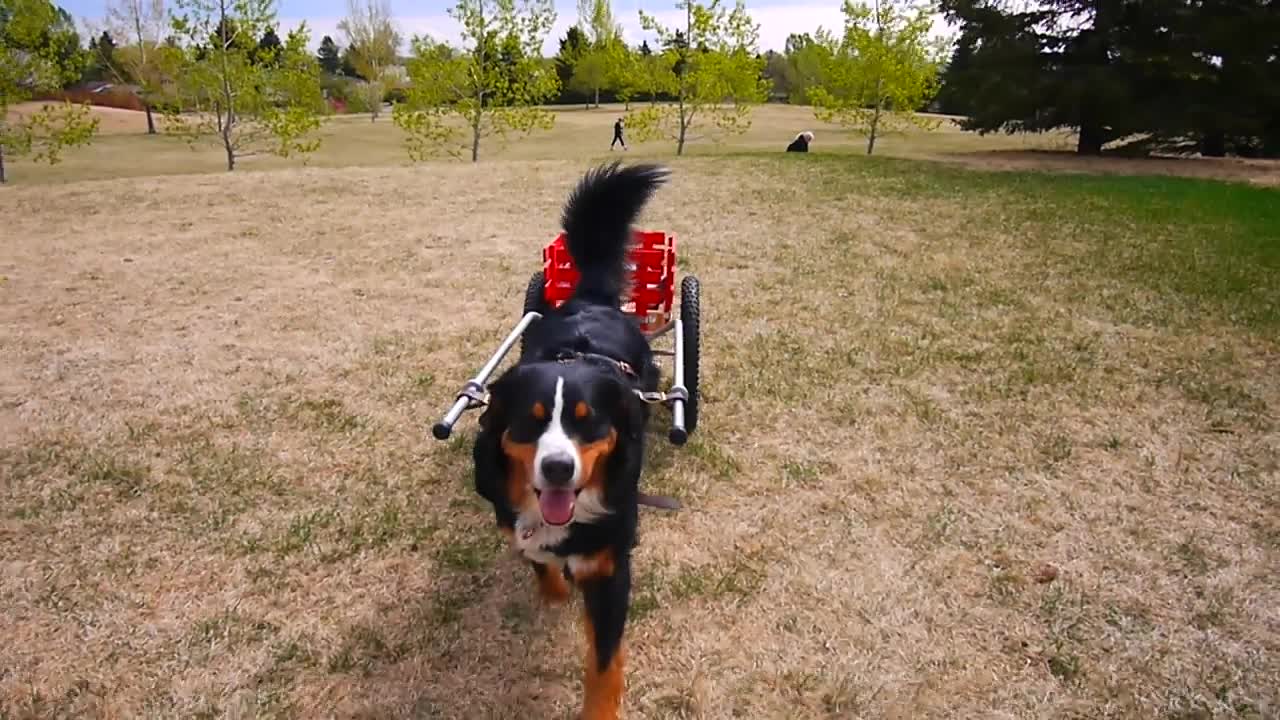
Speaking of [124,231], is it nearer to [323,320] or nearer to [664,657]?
[323,320]

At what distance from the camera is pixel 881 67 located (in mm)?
17891

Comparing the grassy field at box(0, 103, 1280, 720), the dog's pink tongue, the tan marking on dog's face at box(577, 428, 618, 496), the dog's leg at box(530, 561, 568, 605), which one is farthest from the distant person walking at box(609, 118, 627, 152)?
the dog's pink tongue

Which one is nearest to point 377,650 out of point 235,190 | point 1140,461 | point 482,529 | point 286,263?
point 482,529

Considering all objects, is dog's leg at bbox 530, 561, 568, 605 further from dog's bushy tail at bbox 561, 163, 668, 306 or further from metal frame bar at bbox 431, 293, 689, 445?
dog's bushy tail at bbox 561, 163, 668, 306

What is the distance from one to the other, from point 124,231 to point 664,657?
320 inches

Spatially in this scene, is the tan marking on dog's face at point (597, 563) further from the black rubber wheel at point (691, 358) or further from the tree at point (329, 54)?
the tree at point (329, 54)

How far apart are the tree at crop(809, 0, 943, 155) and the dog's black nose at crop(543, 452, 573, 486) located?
18180 mm

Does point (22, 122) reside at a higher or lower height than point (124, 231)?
higher

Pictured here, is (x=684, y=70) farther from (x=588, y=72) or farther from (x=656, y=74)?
(x=588, y=72)

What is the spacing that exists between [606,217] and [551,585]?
1536 mm

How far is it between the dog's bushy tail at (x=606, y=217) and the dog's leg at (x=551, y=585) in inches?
48.1

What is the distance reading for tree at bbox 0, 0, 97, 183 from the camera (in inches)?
547

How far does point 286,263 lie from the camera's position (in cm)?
678

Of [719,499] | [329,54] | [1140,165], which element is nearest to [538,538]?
[719,499]
